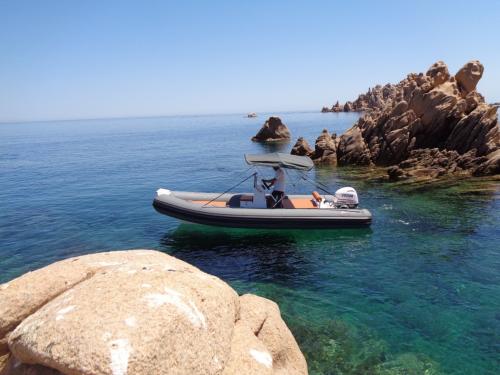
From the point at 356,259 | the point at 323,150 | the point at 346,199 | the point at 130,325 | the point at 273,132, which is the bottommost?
the point at 356,259

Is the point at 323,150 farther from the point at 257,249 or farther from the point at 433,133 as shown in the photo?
the point at 257,249

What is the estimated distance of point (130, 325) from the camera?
4797mm

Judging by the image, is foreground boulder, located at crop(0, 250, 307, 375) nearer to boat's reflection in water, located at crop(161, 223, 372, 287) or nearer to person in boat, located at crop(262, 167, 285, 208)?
boat's reflection in water, located at crop(161, 223, 372, 287)

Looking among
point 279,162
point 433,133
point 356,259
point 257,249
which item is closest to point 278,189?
point 279,162

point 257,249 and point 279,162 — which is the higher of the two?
point 279,162

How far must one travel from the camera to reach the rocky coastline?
31.3m

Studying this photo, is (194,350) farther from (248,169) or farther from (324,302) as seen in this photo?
(248,169)

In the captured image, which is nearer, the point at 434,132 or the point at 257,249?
the point at 257,249

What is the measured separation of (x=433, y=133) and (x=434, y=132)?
0.12m

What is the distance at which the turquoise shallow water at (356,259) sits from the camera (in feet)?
33.4

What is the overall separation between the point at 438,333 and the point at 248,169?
3033cm

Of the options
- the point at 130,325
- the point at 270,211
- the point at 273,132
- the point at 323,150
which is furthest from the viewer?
the point at 273,132

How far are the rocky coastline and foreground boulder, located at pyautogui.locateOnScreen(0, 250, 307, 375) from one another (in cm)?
2709

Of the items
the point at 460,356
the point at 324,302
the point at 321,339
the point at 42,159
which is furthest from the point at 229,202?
the point at 42,159
